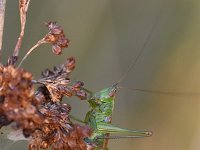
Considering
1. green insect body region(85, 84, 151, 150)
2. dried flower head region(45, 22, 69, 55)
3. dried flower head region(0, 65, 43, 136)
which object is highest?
dried flower head region(45, 22, 69, 55)

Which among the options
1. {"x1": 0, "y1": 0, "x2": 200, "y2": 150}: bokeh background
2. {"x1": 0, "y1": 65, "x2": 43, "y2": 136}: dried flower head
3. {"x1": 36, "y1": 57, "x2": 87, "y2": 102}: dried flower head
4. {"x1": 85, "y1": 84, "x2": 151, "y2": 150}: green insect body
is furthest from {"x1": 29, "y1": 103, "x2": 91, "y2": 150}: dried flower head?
{"x1": 0, "y1": 0, "x2": 200, "y2": 150}: bokeh background

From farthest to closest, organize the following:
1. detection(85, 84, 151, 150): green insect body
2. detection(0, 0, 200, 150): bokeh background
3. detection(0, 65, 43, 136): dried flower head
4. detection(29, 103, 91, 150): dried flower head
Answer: detection(0, 0, 200, 150): bokeh background, detection(85, 84, 151, 150): green insect body, detection(29, 103, 91, 150): dried flower head, detection(0, 65, 43, 136): dried flower head

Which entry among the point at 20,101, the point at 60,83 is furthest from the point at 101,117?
the point at 20,101

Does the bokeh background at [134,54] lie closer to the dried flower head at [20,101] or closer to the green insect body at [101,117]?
the green insect body at [101,117]

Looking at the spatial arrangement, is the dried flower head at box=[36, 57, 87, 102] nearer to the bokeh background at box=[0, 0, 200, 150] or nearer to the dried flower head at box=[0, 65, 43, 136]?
the dried flower head at box=[0, 65, 43, 136]

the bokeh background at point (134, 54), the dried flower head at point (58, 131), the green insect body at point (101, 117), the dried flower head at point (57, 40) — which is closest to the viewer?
the dried flower head at point (58, 131)

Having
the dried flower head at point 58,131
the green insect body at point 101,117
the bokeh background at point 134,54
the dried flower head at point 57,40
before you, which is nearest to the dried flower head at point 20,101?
the dried flower head at point 58,131

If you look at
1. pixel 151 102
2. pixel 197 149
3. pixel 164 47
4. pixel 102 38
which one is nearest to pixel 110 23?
pixel 102 38

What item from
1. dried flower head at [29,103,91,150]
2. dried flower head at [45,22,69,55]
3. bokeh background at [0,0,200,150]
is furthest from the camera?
bokeh background at [0,0,200,150]

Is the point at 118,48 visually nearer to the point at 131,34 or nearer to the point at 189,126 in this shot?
the point at 131,34
